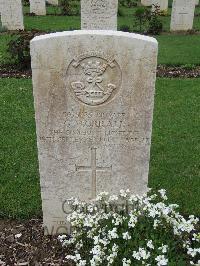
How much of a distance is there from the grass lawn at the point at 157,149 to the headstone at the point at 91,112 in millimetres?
896

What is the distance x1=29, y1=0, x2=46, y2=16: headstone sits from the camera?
18.7 meters

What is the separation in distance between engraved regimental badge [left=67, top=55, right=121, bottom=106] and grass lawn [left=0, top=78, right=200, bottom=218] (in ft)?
5.83

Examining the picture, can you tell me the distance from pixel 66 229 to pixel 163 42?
10.5 metres

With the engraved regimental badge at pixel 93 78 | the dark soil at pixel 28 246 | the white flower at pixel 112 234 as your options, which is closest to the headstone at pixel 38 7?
the dark soil at pixel 28 246

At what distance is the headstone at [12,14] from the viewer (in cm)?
1541

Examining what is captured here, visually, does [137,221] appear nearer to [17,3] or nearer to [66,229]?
[66,229]

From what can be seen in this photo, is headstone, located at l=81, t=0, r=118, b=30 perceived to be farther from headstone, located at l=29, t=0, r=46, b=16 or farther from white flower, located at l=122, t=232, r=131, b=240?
white flower, located at l=122, t=232, r=131, b=240

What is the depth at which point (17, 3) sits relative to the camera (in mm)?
15367

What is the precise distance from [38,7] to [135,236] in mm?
16550

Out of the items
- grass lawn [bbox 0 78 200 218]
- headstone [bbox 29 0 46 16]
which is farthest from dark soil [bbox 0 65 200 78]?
headstone [bbox 29 0 46 16]

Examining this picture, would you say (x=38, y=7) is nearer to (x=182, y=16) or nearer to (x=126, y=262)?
(x=182, y=16)

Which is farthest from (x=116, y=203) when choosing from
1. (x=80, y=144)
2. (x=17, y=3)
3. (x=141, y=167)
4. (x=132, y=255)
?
(x=17, y=3)

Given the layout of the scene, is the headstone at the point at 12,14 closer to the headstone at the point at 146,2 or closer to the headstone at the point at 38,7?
the headstone at the point at 38,7

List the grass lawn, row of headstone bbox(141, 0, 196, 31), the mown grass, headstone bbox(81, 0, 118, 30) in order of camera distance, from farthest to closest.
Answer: row of headstone bbox(141, 0, 196, 31)
headstone bbox(81, 0, 118, 30)
the mown grass
the grass lawn
